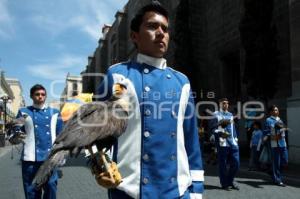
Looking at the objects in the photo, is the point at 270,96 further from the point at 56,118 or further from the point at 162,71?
the point at 162,71

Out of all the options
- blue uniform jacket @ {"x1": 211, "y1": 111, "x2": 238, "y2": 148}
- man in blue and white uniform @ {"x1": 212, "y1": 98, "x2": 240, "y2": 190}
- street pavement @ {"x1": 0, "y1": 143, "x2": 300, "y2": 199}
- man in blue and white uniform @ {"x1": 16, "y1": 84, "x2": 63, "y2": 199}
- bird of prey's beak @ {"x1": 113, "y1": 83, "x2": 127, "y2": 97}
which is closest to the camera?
bird of prey's beak @ {"x1": 113, "y1": 83, "x2": 127, "y2": 97}

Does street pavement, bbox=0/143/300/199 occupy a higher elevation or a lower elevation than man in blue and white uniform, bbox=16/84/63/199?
lower

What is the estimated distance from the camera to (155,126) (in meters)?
2.50

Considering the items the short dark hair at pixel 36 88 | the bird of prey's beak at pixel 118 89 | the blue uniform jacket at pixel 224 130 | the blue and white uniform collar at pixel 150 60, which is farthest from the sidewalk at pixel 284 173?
the bird of prey's beak at pixel 118 89

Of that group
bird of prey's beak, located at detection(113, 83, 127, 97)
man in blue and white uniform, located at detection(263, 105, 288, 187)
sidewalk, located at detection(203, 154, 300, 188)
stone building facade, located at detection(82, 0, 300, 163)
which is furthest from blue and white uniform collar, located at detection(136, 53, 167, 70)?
stone building facade, located at detection(82, 0, 300, 163)

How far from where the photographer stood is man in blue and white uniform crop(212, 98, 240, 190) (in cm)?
899

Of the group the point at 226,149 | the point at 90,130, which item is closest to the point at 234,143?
the point at 226,149

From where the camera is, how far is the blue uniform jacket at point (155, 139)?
2.43 meters

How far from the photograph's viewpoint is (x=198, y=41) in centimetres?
2475

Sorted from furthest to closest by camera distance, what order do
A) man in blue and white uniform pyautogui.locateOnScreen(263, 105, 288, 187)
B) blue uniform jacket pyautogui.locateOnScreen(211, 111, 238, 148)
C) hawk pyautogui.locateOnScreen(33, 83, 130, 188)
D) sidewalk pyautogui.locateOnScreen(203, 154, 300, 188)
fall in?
1. sidewalk pyautogui.locateOnScreen(203, 154, 300, 188)
2. man in blue and white uniform pyautogui.locateOnScreen(263, 105, 288, 187)
3. blue uniform jacket pyautogui.locateOnScreen(211, 111, 238, 148)
4. hawk pyautogui.locateOnScreen(33, 83, 130, 188)

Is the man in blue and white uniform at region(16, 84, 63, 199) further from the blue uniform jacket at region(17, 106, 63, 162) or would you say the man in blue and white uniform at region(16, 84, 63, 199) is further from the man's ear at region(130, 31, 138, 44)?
the man's ear at region(130, 31, 138, 44)

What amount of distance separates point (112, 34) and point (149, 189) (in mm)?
50015

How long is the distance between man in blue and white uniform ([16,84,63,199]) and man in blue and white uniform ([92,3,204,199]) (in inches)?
138

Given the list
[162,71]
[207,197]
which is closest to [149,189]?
[162,71]
